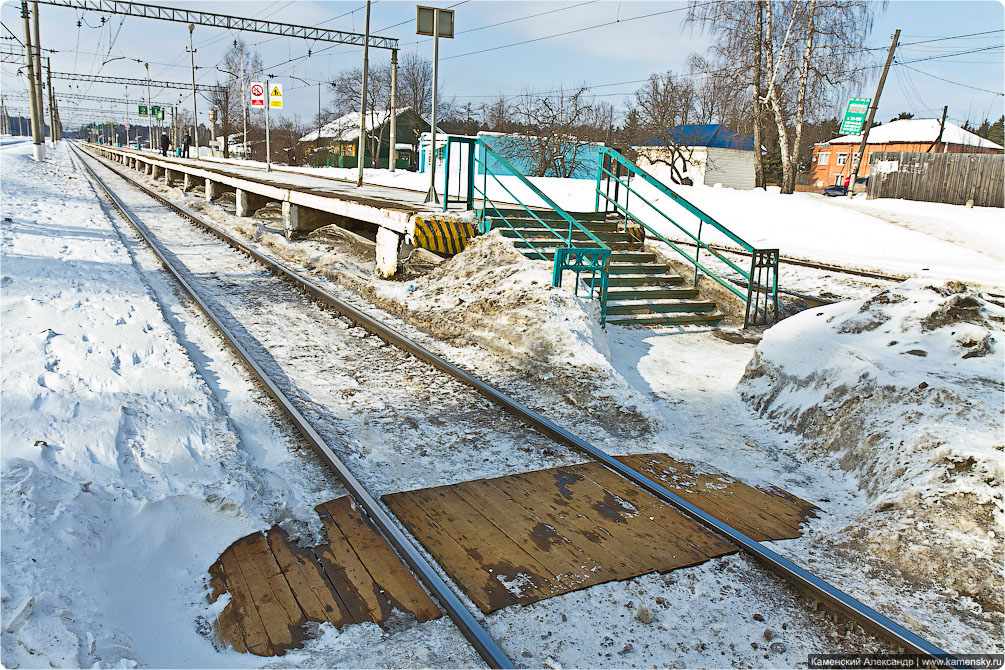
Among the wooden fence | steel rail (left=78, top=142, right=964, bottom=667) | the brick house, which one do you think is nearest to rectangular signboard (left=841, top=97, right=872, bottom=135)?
the wooden fence

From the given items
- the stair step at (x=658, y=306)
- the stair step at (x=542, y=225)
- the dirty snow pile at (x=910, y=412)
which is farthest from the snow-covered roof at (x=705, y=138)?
the dirty snow pile at (x=910, y=412)

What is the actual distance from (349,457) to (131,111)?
85.9 meters

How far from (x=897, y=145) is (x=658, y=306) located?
55057mm

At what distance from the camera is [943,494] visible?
3.88 m

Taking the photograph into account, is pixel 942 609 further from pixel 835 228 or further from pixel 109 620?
pixel 835 228

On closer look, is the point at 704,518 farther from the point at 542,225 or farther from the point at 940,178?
the point at 940,178

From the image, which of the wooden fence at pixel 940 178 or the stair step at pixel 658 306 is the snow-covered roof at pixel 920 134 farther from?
the stair step at pixel 658 306

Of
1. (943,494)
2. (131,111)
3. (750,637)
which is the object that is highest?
(131,111)

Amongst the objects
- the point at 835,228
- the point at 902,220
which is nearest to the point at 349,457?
the point at 835,228

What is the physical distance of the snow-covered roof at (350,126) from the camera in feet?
182

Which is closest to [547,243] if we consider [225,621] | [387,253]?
[387,253]

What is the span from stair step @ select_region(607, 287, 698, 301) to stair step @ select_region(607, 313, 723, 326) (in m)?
0.31

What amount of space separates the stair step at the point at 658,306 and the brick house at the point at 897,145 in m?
48.4

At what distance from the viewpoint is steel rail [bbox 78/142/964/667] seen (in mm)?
2988
